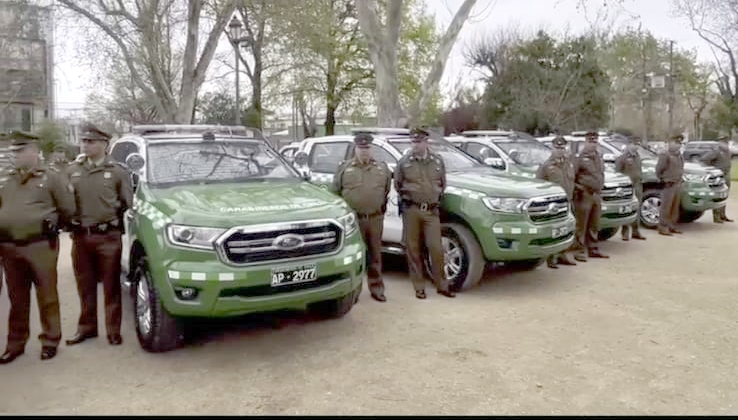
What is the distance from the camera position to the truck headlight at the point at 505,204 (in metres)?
7.02

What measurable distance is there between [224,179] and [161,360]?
1758mm

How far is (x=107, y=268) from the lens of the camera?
547 cm

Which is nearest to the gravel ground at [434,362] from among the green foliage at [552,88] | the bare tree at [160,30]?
the bare tree at [160,30]

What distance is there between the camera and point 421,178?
6.98 meters

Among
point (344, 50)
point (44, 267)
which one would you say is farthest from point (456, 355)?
point (344, 50)

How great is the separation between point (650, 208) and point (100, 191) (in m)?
10.1

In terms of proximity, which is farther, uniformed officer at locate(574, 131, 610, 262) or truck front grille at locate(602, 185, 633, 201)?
truck front grille at locate(602, 185, 633, 201)

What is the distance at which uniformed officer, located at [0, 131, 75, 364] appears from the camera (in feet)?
16.3

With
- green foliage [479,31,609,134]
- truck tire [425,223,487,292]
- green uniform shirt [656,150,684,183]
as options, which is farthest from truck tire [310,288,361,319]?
green foliage [479,31,609,134]

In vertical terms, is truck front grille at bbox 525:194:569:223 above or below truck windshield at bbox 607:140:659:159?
below

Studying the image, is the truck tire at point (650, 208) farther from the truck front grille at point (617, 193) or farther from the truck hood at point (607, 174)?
the truck front grille at point (617, 193)

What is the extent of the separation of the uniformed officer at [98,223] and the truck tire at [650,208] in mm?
9786

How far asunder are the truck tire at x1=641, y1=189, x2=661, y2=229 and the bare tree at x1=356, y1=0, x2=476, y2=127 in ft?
20.6

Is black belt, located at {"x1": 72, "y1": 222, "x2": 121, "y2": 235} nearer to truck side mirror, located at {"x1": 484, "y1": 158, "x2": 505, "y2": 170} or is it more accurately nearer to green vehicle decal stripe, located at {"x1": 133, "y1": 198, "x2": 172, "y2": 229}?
green vehicle decal stripe, located at {"x1": 133, "y1": 198, "x2": 172, "y2": 229}
